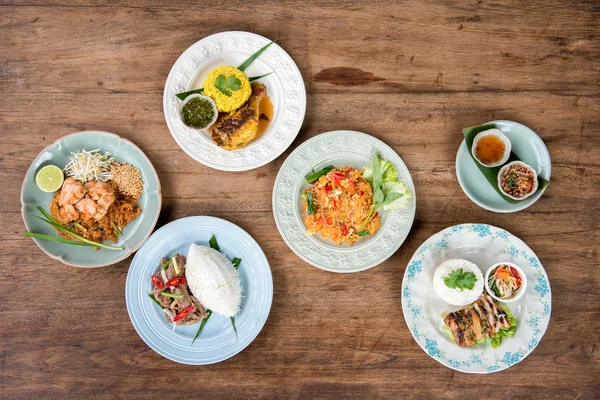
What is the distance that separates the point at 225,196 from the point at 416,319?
5.31 feet

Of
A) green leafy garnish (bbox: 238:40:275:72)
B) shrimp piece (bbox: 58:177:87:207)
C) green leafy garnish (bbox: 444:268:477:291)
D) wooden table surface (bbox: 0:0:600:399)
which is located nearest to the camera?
green leafy garnish (bbox: 444:268:477:291)

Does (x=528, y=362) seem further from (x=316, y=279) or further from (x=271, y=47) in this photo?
(x=271, y=47)

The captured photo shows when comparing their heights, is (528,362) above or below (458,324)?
below

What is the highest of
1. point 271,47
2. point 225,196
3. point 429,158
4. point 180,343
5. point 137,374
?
point 271,47

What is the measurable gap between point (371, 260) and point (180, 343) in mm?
1464

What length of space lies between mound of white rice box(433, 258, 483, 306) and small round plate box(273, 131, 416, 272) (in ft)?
1.14

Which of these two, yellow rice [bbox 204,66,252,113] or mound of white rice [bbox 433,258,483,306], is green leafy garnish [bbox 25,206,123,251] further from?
mound of white rice [bbox 433,258,483,306]

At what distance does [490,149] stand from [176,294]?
95.6 inches

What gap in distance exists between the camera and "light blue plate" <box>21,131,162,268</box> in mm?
3119

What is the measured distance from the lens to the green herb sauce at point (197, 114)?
121 inches

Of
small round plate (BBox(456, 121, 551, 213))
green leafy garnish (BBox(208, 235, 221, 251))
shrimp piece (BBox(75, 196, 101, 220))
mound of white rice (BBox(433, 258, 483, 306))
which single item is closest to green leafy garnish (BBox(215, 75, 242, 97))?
green leafy garnish (BBox(208, 235, 221, 251))

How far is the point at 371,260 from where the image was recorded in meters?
3.12

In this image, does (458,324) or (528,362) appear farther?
(528,362)

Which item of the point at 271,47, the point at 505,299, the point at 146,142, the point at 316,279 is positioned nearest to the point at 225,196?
the point at 146,142
